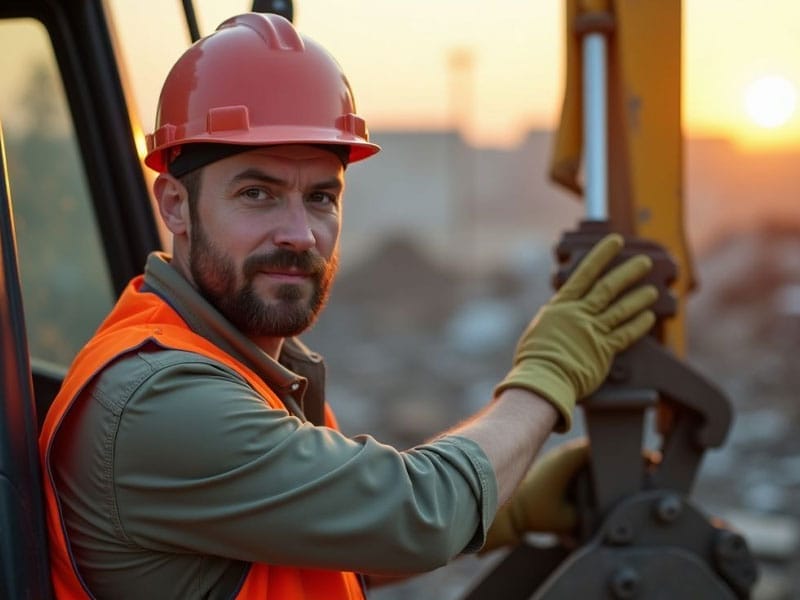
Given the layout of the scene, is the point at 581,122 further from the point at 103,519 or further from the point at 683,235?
the point at 103,519

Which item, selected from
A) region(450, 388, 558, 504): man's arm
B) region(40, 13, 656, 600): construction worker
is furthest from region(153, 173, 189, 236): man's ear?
region(450, 388, 558, 504): man's arm

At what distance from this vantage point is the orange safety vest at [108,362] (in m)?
1.83

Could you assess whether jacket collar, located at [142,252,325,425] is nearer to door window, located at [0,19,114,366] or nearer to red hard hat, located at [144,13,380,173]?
red hard hat, located at [144,13,380,173]

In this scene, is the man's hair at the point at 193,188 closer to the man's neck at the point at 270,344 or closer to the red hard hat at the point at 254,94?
the red hard hat at the point at 254,94

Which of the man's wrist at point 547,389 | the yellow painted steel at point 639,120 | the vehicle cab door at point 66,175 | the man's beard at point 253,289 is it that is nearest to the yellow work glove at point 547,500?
the yellow painted steel at point 639,120

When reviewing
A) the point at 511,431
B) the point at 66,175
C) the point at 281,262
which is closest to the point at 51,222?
the point at 66,175

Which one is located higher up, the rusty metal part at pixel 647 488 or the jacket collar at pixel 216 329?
the jacket collar at pixel 216 329

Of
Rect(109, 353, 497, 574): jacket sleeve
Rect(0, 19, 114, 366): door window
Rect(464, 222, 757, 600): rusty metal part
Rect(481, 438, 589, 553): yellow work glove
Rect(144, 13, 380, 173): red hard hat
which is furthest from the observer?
Rect(0, 19, 114, 366): door window

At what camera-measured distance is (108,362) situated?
1833 millimetres

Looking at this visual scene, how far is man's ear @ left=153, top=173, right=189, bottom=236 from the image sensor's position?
2094 mm

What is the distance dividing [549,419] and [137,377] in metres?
0.80

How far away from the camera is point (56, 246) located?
119 inches

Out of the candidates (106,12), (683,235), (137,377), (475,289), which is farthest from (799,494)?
(475,289)

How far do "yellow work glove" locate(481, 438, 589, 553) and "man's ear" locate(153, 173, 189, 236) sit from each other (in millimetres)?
1075
